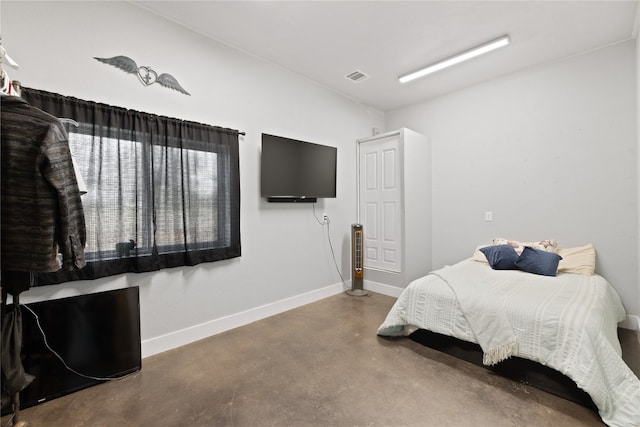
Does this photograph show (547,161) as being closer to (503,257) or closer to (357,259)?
(503,257)

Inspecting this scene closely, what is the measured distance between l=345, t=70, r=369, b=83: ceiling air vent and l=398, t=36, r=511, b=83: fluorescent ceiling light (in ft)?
1.55

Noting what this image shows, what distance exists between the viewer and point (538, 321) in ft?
6.45

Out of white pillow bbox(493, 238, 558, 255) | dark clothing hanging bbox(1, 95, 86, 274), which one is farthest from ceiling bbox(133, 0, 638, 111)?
white pillow bbox(493, 238, 558, 255)

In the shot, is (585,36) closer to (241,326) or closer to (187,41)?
(187,41)

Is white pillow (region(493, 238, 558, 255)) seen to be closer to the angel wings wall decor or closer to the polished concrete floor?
the polished concrete floor

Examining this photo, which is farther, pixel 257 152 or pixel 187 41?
pixel 257 152

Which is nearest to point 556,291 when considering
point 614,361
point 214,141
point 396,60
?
point 614,361

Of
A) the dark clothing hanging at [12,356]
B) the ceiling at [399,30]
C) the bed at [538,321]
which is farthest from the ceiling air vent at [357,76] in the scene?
the dark clothing hanging at [12,356]

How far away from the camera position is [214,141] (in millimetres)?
2859

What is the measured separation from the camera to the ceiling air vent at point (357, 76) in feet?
12.0

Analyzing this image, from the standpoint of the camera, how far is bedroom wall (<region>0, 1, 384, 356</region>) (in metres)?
2.07

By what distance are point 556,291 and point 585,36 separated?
8.61 feet

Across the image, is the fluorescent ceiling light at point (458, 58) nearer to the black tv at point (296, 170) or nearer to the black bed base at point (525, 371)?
the black tv at point (296, 170)

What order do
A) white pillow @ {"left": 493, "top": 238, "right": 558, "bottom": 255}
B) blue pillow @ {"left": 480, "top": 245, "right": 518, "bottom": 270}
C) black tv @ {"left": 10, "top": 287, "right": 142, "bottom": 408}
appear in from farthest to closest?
white pillow @ {"left": 493, "top": 238, "right": 558, "bottom": 255}
blue pillow @ {"left": 480, "top": 245, "right": 518, "bottom": 270}
black tv @ {"left": 10, "top": 287, "right": 142, "bottom": 408}
